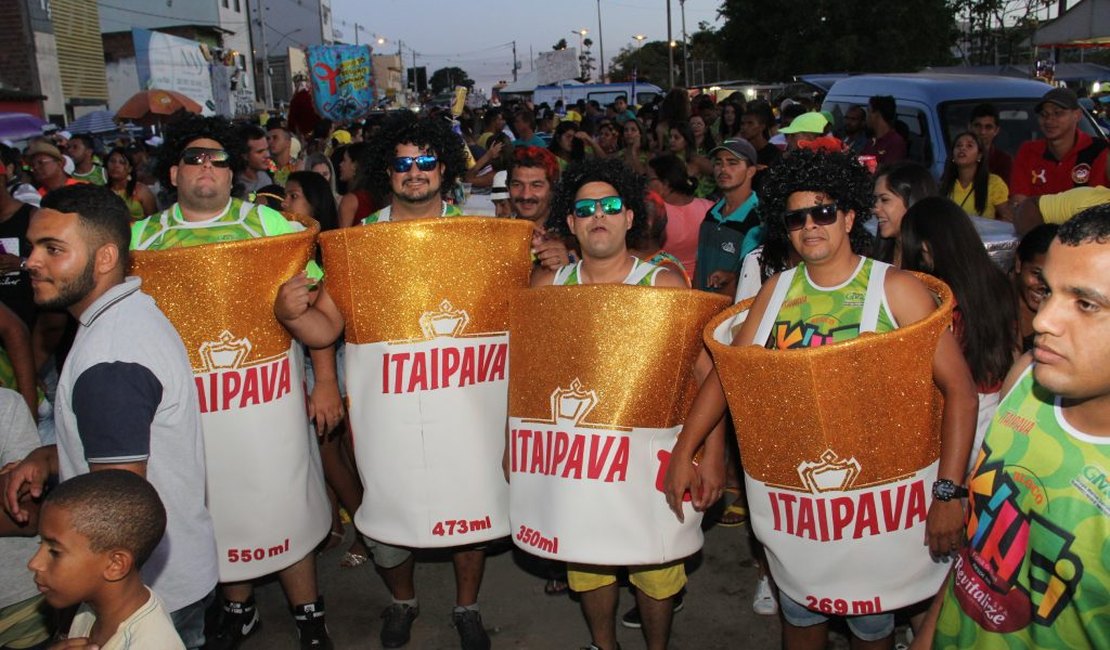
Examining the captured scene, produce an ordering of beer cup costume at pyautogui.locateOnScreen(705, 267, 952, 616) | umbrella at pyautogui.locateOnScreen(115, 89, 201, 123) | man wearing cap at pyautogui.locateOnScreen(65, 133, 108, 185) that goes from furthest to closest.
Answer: umbrella at pyautogui.locateOnScreen(115, 89, 201, 123) < man wearing cap at pyautogui.locateOnScreen(65, 133, 108, 185) < beer cup costume at pyautogui.locateOnScreen(705, 267, 952, 616)

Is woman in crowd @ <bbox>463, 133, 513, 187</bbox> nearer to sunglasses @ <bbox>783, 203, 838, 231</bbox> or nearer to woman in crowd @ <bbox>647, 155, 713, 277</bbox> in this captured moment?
woman in crowd @ <bbox>647, 155, 713, 277</bbox>

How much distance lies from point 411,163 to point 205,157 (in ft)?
2.90

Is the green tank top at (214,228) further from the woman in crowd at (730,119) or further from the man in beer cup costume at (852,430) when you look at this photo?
the woman in crowd at (730,119)

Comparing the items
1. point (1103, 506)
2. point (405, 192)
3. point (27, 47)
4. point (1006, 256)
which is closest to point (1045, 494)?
point (1103, 506)

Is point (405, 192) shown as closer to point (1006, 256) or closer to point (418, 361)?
point (418, 361)

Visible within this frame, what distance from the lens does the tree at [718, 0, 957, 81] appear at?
3381cm

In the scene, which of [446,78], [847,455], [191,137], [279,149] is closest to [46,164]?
[279,149]

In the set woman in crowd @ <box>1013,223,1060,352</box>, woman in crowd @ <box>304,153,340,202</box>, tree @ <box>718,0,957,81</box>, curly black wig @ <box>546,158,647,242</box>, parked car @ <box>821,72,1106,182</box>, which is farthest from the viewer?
tree @ <box>718,0,957,81</box>

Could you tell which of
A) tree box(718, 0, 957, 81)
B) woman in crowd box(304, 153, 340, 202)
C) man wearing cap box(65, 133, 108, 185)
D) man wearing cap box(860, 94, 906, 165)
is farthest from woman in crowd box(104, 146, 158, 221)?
tree box(718, 0, 957, 81)

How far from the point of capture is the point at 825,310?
2.98m

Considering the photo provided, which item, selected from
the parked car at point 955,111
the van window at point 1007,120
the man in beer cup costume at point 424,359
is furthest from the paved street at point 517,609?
the van window at point 1007,120

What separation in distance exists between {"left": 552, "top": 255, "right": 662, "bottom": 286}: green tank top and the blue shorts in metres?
1.21

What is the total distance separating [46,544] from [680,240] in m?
4.29

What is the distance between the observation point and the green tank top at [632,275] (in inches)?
136
